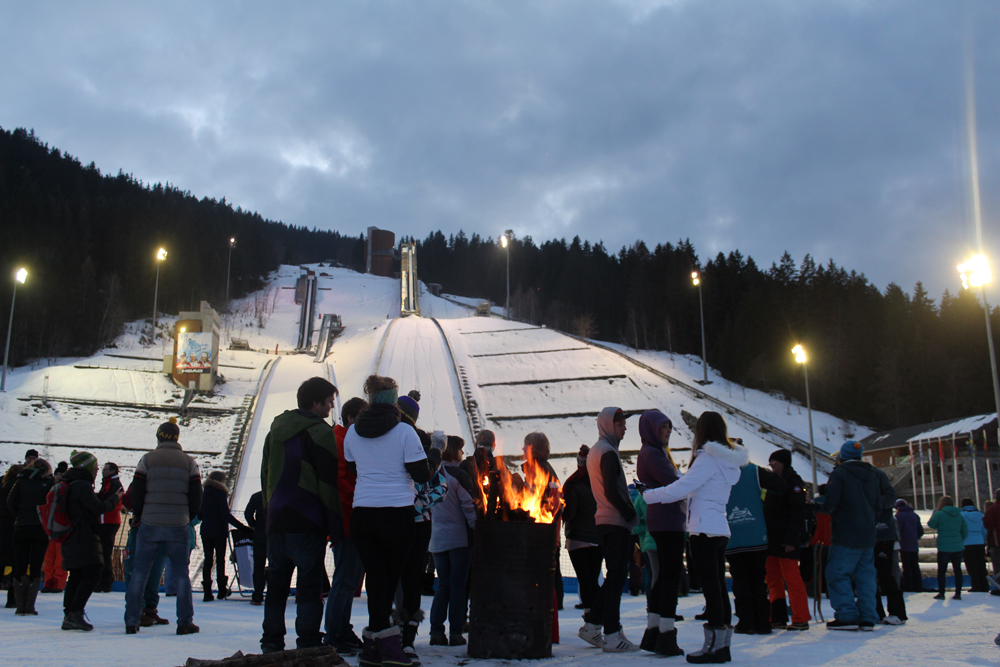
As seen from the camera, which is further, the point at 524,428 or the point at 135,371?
the point at 135,371

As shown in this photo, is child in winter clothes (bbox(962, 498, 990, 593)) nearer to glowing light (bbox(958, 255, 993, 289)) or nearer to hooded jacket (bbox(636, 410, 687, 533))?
glowing light (bbox(958, 255, 993, 289))

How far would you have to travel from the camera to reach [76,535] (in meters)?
6.12

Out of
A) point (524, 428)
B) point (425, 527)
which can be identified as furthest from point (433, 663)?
point (524, 428)

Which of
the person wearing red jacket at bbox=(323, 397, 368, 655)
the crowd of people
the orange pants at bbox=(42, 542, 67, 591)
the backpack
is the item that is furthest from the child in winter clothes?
the orange pants at bbox=(42, 542, 67, 591)

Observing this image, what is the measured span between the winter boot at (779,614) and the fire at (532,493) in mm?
3003

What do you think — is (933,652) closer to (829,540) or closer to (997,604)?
(829,540)

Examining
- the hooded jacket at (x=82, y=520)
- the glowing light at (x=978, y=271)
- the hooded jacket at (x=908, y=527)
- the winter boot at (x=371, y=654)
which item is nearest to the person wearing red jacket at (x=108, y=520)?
the hooded jacket at (x=82, y=520)

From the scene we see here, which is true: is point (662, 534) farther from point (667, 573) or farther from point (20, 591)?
point (20, 591)

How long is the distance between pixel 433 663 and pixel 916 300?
197 ft

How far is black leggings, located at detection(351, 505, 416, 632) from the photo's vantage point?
4262 millimetres

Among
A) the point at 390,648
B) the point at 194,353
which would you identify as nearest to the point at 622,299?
the point at 194,353

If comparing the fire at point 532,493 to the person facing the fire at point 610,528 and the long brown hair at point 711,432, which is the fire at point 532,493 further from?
the long brown hair at point 711,432

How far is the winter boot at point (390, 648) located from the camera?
4.07 m

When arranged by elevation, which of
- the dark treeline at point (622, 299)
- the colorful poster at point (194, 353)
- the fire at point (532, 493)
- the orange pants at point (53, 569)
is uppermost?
the dark treeline at point (622, 299)
